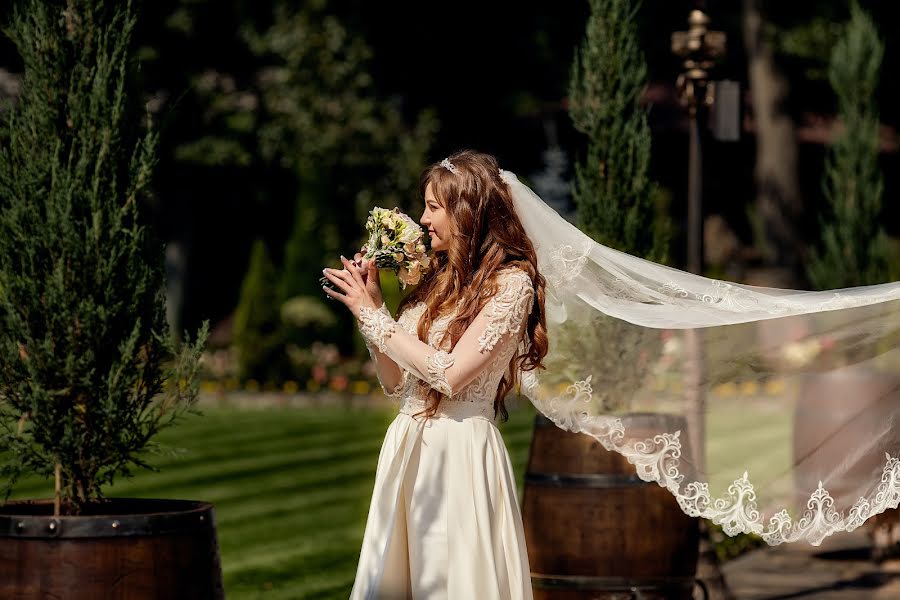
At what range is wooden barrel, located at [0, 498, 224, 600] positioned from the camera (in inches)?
177

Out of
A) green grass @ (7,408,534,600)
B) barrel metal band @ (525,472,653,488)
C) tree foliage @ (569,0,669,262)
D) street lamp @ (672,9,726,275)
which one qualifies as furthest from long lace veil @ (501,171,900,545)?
green grass @ (7,408,534,600)

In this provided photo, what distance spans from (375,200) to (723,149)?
9.46 metres

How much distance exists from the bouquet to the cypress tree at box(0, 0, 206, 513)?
66 centimetres

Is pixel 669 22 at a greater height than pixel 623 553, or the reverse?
pixel 669 22

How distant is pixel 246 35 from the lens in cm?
2380

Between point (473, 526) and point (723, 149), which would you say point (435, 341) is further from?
point (723, 149)

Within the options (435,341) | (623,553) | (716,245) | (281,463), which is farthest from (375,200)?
(435,341)

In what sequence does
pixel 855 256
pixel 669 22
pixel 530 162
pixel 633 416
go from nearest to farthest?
pixel 633 416 < pixel 855 256 < pixel 669 22 < pixel 530 162

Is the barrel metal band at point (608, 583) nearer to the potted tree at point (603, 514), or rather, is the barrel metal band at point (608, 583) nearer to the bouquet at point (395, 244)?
the potted tree at point (603, 514)

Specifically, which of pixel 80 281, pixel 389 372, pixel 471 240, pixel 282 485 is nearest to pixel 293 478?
pixel 282 485

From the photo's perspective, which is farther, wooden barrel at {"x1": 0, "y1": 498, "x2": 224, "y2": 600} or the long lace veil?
the long lace veil

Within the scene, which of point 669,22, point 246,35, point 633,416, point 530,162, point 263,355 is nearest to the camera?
point 633,416

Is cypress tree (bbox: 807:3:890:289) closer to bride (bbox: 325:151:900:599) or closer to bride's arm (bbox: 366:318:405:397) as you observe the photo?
bride (bbox: 325:151:900:599)

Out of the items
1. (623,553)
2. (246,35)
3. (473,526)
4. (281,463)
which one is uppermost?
(246,35)
